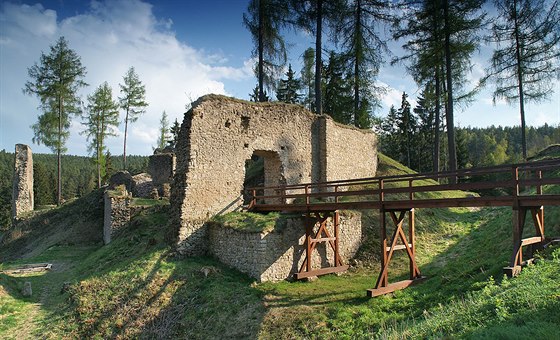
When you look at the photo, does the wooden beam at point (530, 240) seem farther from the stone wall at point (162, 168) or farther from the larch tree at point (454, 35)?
the stone wall at point (162, 168)

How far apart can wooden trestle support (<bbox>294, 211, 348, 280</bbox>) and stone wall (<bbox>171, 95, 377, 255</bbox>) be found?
3569 mm

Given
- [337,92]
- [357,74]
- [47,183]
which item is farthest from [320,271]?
[47,183]

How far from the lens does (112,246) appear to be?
15.9m

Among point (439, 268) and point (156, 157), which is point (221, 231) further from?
point (156, 157)

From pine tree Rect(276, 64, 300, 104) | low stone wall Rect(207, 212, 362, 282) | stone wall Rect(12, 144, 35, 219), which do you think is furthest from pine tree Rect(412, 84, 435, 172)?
stone wall Rect(12, 144, 35, 219)

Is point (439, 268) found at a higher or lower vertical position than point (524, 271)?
lower

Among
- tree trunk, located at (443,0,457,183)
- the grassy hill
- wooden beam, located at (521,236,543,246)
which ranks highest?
tree trunk, located at (443,0,457,183)

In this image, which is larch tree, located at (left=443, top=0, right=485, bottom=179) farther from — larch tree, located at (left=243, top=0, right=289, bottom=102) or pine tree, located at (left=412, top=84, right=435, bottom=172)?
pine tree, located at (left=412, top=84, right=435, bottom=172)

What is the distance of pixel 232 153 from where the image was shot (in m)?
15.2

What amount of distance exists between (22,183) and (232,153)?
20621 mm

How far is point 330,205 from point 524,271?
5678mm

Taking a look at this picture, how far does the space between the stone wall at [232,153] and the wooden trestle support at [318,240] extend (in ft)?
11.7

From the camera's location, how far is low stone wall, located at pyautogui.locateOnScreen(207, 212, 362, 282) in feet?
39.6

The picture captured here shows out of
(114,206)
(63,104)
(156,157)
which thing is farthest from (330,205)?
(63,104)
